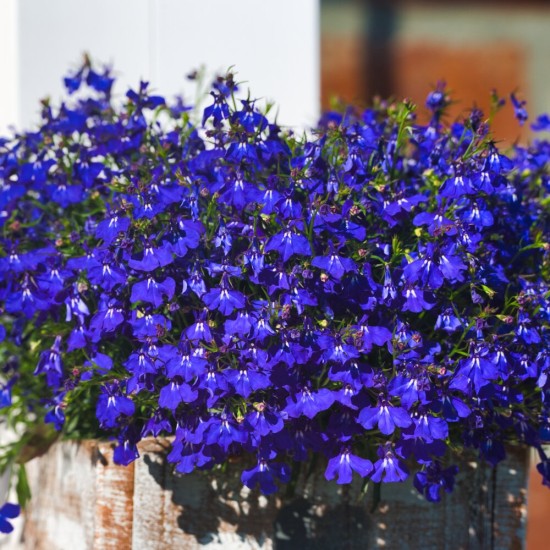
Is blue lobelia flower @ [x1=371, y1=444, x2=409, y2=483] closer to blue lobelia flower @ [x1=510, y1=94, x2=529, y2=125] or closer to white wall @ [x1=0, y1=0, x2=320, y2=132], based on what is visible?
blue lobelia flower @ [x1=510, y1=94, x2=529, y2=125]

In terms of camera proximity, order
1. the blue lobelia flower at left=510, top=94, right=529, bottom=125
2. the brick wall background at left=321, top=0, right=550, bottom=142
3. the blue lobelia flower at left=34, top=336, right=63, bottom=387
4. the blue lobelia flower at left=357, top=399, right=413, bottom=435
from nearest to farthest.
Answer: the blue lobelia flower at left=357, top=399, right=413, bottom=435 < the blue lobelia flower at left=34, top=336, right=63, bottom=387 < the blue lobelia flower at left=510, top=94, right=529, bottom=125 < the brick wall background at left=321, top=0, right=550, bottom=142

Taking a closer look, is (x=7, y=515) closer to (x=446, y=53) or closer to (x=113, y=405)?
(x=113, y=405)

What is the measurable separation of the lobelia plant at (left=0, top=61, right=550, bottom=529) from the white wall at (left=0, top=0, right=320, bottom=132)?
83 cm

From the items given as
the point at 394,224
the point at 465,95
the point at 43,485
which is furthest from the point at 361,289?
the point at 465,95

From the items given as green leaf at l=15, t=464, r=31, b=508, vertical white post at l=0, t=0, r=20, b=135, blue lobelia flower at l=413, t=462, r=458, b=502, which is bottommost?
green leaf at l=15, t=464, r=31, b=508

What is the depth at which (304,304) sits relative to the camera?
1.26 metres

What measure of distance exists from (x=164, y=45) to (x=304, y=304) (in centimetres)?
127

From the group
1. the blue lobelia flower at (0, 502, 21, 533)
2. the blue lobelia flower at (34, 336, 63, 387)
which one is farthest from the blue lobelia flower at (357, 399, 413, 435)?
the blue lobelia flower at (0, 502, 21, 533)

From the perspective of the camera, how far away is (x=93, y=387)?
4.97 ft

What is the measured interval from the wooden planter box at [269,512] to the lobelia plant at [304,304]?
0.06 meters

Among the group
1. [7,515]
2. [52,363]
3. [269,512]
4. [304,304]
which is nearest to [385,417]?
[304,304]

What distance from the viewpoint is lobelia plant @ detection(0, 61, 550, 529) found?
125cm

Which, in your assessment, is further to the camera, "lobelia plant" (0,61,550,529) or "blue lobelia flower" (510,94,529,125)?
"blue lobelia flower" (510,94,529,125)

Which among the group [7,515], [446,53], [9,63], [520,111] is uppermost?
[446,53]
